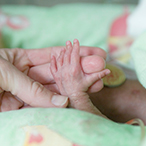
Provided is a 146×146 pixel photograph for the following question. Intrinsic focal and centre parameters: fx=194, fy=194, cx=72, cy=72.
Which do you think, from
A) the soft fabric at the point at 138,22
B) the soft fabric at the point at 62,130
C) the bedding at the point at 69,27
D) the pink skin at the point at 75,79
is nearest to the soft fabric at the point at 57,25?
the bedding at the point at 69,27

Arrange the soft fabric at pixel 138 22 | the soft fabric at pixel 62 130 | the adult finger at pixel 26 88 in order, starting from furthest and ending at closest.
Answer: the soft fabric at pixel 138 22 < the adult finger at pixel 26 88 < the soft fabric at pixel 62 130

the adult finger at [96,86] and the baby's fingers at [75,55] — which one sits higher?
the baby's fingers at [75,55]

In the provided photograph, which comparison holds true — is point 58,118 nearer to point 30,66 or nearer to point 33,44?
point 30,66

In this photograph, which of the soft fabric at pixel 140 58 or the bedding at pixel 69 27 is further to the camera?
the bedding at pixel 69 27

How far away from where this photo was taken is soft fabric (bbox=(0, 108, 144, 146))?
309 mm

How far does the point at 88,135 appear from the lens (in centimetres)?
31

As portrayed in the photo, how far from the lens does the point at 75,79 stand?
0.50 metres

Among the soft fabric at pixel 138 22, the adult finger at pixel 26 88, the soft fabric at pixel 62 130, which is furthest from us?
the soft fabric at pixel 138 22

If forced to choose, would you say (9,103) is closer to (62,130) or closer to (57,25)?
(62,130)

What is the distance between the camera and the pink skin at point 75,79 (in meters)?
0.50

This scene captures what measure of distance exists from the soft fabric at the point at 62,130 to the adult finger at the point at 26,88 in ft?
0.18

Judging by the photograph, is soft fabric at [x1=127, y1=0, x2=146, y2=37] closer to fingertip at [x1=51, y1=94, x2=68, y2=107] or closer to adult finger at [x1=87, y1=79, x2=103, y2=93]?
adult finger at [x1=87, y1=79, x2=103, y2=93]

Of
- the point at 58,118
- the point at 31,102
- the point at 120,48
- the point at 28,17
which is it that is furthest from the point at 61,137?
the point at 28,17

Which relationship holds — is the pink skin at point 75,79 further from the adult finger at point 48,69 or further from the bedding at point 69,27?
the bedding at point 69,27
